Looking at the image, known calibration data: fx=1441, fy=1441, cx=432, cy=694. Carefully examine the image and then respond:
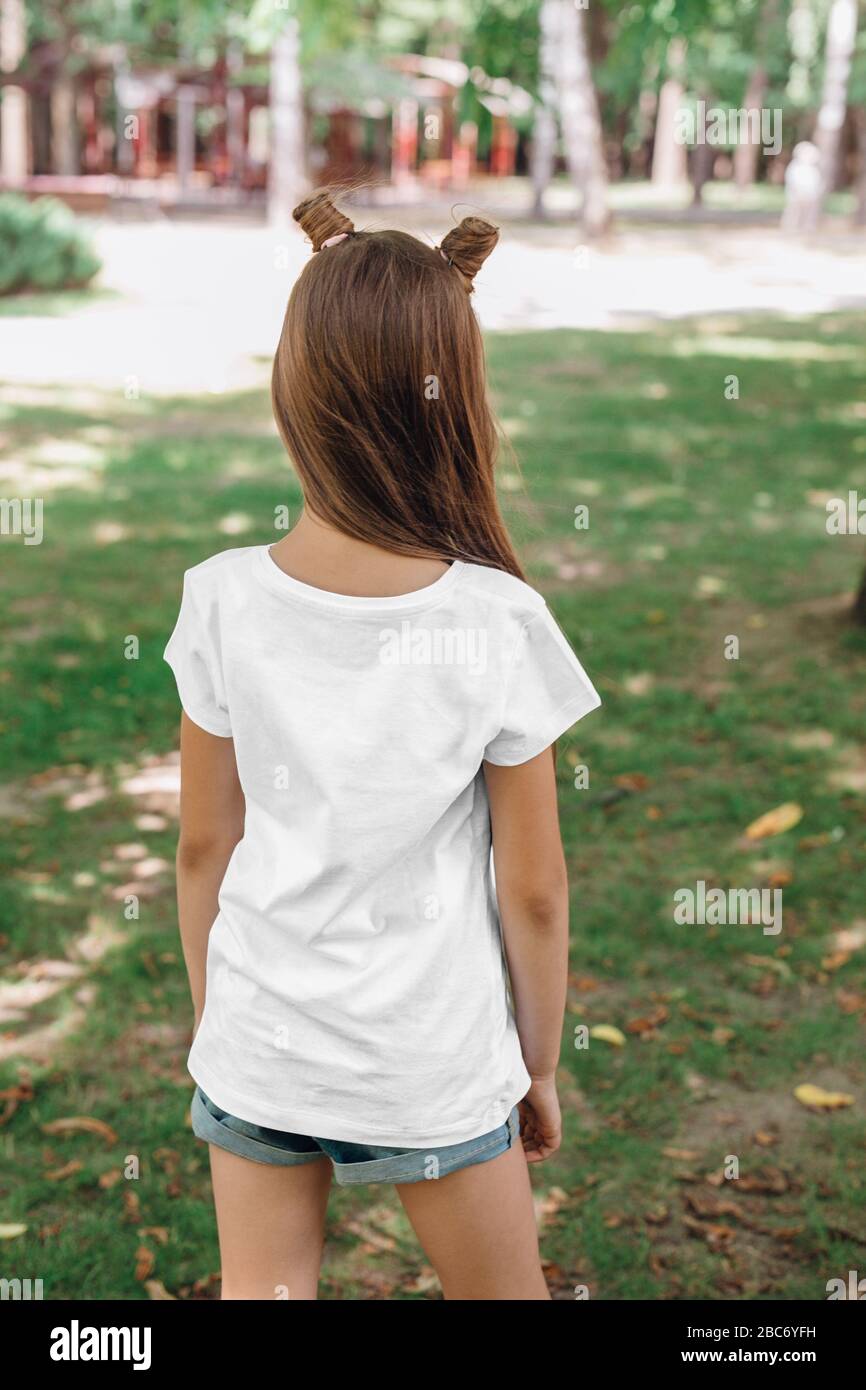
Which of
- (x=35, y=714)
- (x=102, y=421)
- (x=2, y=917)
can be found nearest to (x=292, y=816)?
(x=2, y=917)

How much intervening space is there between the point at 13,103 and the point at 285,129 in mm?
14892

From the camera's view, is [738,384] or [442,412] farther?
[738,384]

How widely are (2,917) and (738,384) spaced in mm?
10211

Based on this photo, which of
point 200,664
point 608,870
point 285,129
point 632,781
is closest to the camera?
point 200,664

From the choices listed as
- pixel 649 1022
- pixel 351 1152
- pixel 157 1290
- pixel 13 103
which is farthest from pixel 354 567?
pixel 13 103

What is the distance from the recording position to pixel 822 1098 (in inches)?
150

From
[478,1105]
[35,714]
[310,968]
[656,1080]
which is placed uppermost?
[310,968]

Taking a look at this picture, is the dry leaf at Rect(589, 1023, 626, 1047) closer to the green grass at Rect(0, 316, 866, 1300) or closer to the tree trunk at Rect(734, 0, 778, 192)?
the green grass at Rect(0, 316, 866, 1300)

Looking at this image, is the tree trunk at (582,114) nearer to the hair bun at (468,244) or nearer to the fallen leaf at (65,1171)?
the fallen leaf at (65,1171)

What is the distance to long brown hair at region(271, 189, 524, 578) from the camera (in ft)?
5.71

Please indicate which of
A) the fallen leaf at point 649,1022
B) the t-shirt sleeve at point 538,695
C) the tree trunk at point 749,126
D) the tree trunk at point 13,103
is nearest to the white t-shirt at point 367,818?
the t-shirt sleeve at point 538,695

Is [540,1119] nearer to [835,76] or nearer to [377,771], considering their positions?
[377,771]

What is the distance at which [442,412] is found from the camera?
5.86 ft
